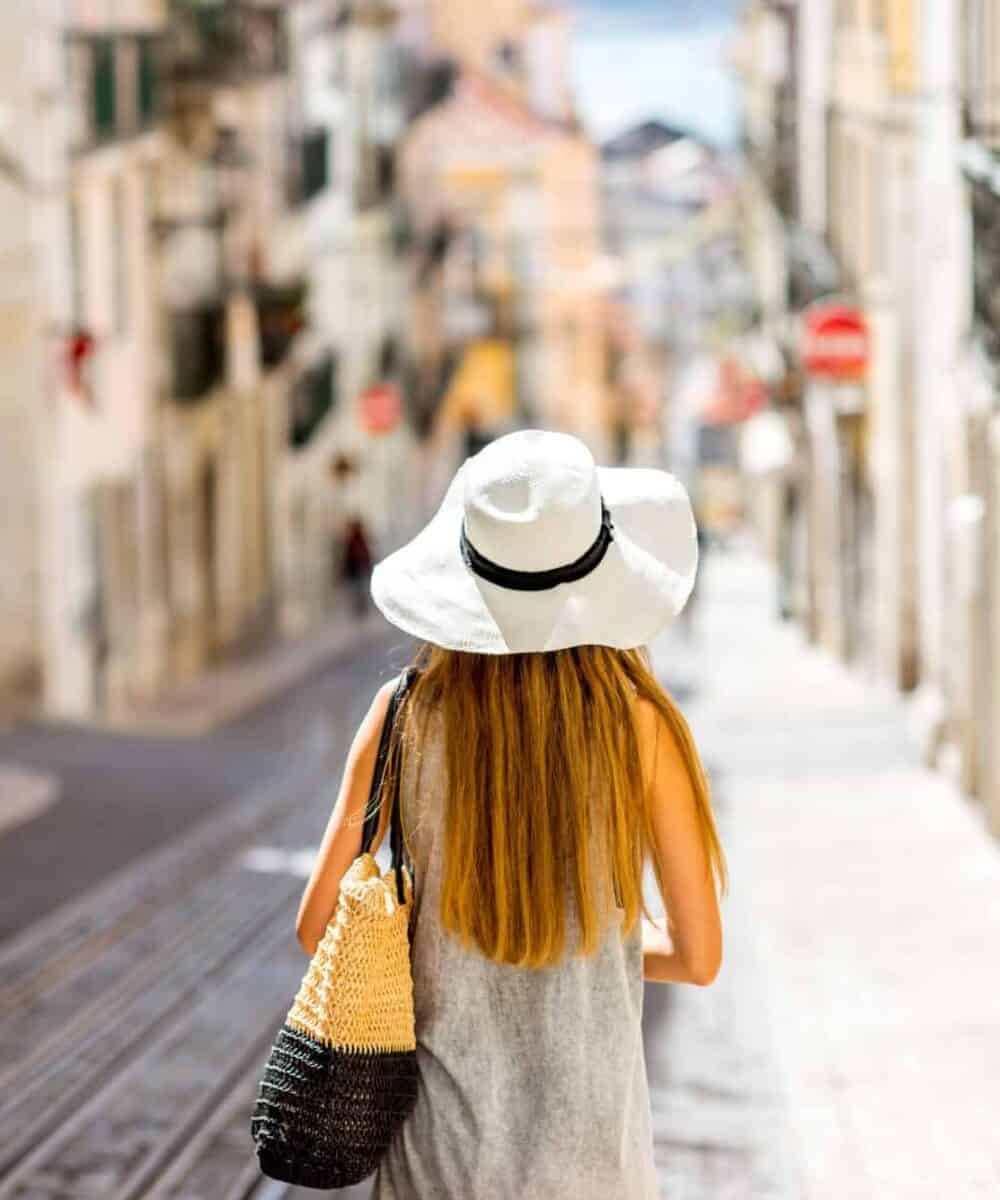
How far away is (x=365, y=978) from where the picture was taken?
3178 millimetres

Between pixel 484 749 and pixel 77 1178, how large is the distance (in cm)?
385

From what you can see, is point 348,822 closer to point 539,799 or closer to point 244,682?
point 539,799

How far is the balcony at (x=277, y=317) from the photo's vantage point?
3170 centimetres

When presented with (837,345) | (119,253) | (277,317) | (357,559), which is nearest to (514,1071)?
(837,345)

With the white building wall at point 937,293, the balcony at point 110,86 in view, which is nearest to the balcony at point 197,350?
the balcony at point 110,86

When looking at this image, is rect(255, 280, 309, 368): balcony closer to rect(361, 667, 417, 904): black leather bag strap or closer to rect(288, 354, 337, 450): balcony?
rect(288, 354, 337, 450): balcony

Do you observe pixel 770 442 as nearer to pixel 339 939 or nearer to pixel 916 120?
pixel 916 120

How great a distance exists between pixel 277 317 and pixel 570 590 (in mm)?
29155

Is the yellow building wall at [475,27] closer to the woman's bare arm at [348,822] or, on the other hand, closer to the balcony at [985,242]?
the balcony at [985,242]

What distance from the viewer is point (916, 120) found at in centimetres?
1800

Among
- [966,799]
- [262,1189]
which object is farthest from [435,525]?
[966,799]

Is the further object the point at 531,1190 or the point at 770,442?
the point at 770,442

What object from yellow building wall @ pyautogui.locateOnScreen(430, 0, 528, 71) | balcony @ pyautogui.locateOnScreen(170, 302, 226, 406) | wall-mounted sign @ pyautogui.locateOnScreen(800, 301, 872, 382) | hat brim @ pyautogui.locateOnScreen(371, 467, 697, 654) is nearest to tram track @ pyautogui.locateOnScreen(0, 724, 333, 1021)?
hat brim @ pyautogui.locateOnScreen(371, 467, 697, 654)

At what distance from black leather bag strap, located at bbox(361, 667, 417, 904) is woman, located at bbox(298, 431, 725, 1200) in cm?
2
